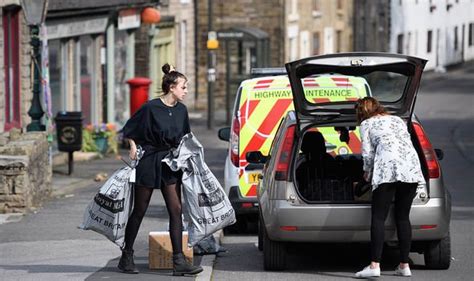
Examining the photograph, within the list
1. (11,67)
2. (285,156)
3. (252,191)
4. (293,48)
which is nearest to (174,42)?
(293,48)

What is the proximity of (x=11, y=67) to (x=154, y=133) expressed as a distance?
1427 centimetres

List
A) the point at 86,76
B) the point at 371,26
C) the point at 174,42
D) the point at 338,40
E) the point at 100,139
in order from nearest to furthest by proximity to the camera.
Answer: the point at 100,139 → the point at 86,76 → the point at 174,42 → the point at 338,40 → the point at 371,26

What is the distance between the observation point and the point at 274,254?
12.1 meters

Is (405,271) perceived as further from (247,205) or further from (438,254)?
(247,205)

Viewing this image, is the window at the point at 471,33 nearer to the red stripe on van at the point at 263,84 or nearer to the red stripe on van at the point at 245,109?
the red stripe on van at the point at 263,84

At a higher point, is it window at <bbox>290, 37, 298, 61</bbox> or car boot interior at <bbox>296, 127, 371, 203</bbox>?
car boot interior at <bbox>296, 127, 371, 203</bbox>

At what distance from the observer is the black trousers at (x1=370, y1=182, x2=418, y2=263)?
1144 centimetres

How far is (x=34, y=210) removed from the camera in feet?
56.3

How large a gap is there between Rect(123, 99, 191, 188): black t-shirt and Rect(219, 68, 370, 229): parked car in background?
3668 mm

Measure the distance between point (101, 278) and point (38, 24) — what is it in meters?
9.50

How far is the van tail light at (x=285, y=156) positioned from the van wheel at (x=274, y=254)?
1.85 feet

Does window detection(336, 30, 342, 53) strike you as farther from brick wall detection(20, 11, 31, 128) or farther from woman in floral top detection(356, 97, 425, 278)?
woman in floral top detection(356, 97, 425, 278)

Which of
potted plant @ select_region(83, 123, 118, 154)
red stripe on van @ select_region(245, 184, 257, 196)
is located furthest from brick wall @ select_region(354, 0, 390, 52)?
red stripe on van @ select_region(245, 184, 257, 196)

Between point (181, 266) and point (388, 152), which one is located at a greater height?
point (388, 152)
